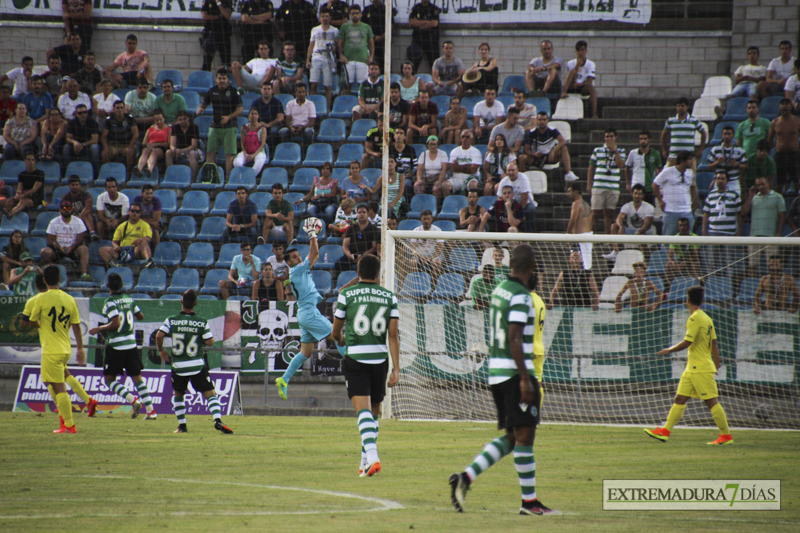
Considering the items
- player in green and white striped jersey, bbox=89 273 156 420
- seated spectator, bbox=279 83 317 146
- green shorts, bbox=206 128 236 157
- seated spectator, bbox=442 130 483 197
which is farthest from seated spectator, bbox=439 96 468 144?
player in green and white striped jersey, bbox=89 273 156 420

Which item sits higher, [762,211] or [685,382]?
[762,211]

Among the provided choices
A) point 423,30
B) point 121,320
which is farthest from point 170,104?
point 121,320

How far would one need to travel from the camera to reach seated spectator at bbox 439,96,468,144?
55.0 ft

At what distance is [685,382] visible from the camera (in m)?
10.1

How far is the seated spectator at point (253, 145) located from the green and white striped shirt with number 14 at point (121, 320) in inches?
232

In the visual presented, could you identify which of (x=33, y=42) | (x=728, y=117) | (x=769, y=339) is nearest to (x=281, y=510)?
(x=769, y=339)

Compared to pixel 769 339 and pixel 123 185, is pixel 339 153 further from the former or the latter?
pixel 769 339

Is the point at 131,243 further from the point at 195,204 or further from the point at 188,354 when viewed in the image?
the point at 188,354

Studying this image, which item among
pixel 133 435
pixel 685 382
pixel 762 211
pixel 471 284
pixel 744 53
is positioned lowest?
pixel 133 435

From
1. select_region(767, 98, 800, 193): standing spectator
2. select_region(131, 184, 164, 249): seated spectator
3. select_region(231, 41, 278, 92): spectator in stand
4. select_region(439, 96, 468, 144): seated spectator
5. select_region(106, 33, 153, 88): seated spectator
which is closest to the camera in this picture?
select_region(767, 98, 800, 193): standing spectator

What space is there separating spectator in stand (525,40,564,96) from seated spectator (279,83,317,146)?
4.99m

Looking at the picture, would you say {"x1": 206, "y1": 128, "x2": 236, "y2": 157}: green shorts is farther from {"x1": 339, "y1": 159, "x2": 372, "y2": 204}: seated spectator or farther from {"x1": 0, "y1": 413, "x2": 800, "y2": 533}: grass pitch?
{"x1": 0, "y1": 413, "x2": 800, "y2": 533}: grass pitch

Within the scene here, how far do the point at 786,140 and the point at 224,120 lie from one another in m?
11.6

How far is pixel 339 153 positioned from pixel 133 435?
8.98 meters
